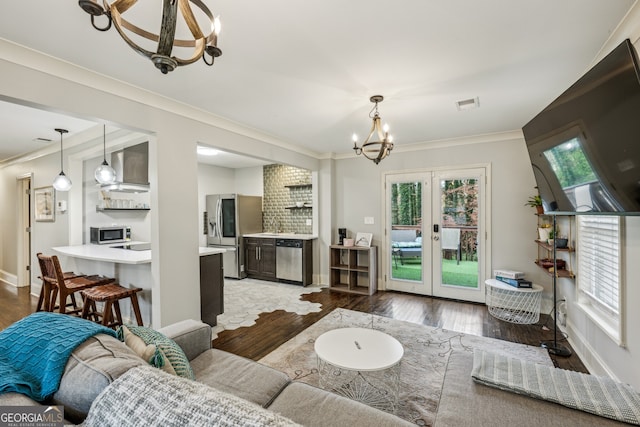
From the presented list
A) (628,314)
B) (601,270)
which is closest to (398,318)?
(601,270)

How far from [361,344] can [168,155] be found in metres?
2.52

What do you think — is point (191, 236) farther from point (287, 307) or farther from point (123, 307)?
point (287, 307)

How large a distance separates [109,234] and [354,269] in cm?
397

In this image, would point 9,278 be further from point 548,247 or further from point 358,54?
point 548,247

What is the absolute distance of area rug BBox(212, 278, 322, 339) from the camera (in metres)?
3.56

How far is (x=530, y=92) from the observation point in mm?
2695

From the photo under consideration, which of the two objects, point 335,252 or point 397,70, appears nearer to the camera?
point 397,70

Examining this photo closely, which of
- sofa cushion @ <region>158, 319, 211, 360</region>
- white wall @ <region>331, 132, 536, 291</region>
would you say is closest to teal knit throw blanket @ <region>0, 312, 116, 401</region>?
sofa cushion @ <region>158, 319, 211, 360</region>

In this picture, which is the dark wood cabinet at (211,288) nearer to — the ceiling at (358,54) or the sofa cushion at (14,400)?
the ceiling at (358,54)

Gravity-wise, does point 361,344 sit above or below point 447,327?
above

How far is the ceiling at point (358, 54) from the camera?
1.62 metres

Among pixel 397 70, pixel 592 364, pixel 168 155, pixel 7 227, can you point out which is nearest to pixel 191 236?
pixel 168 155

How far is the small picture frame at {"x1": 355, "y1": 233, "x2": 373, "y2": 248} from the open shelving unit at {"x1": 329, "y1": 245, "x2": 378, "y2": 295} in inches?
4.5

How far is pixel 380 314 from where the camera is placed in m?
3.78
